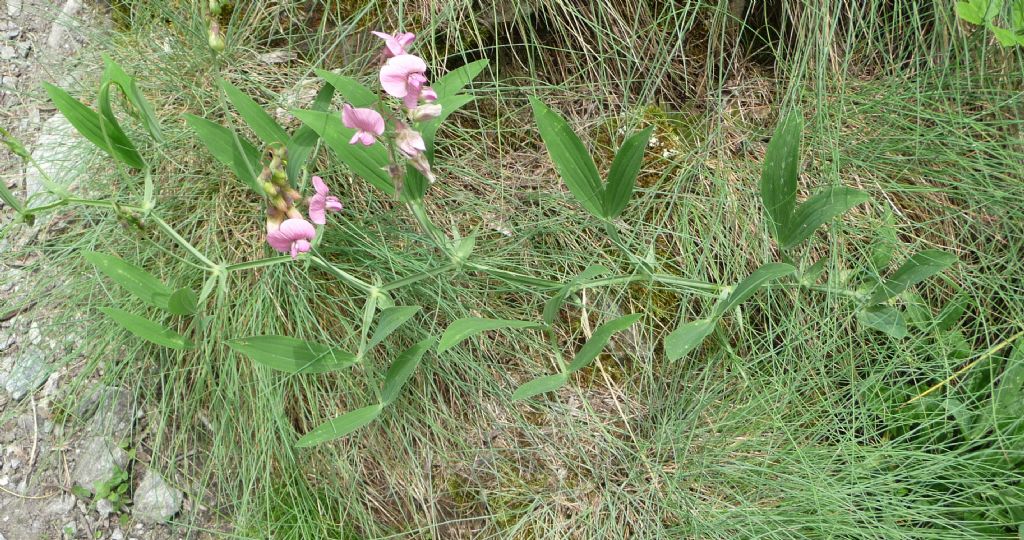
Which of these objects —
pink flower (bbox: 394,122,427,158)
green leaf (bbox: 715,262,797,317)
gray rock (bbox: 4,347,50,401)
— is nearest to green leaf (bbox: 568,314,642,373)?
green leaf (bbox: 715,262,797,317)

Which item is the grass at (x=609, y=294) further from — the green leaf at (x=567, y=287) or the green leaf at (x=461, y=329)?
the green leaf at (x=461, y=329)

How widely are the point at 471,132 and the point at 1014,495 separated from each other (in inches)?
45.2

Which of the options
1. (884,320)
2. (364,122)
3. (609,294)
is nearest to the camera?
(364,122)

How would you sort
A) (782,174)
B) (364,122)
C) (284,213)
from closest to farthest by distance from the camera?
(364,122)
(284,213)
(782,174)

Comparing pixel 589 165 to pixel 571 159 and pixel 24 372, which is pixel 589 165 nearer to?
pixel 571 159

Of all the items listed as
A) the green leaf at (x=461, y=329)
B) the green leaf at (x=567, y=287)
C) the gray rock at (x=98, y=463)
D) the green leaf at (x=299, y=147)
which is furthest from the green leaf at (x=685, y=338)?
the gray rock at (x=98, y=463)

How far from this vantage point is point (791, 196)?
3.45 ft

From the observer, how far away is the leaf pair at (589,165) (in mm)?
1010

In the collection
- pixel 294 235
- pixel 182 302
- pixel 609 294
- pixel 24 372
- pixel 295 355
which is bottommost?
pixel 24 372

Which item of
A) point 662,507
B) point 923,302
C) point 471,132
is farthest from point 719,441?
point 471,132

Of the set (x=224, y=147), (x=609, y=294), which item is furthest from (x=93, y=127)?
(x=609, y=294)

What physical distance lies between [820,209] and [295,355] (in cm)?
80

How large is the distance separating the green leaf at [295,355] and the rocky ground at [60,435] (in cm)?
50

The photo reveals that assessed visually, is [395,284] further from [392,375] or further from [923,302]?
[923,302]
